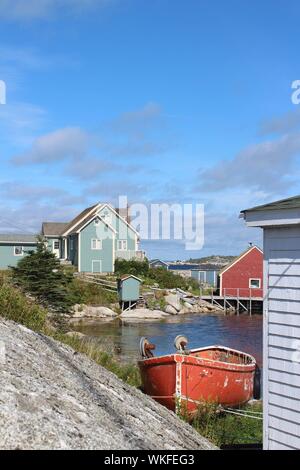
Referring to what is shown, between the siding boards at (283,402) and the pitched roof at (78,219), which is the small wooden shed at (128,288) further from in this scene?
the siding boards at (283,402)

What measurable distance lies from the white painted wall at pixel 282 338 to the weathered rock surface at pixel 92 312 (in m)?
33.0

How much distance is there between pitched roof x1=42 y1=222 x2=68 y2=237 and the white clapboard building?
5117cm

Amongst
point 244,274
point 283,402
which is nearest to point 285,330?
point 283,402

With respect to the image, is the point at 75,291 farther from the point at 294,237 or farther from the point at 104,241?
the point at 294,237

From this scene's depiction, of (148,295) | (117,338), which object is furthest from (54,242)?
(117,338)

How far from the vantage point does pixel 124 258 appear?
5366 cm

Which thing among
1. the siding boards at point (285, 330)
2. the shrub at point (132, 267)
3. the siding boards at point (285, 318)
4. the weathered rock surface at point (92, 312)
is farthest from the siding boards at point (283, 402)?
the shrub at point (132, 267)

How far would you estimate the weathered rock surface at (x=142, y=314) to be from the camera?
41.6 metres

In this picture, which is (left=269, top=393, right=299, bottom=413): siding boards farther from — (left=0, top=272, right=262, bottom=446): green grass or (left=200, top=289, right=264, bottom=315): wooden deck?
(left=200, top=289, right=264, bottom=315): wooden deck


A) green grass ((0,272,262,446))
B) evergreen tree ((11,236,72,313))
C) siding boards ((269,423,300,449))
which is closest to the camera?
siding boards ((269,423,300,449))

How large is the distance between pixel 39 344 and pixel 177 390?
5227 mm

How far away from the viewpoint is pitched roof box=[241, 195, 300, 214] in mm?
7451

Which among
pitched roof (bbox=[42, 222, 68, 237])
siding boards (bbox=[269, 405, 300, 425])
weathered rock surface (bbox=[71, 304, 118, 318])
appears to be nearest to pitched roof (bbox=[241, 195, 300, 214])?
siding boards (bbox=[269, 405, 300, 425])

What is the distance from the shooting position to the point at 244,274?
52562 mm
